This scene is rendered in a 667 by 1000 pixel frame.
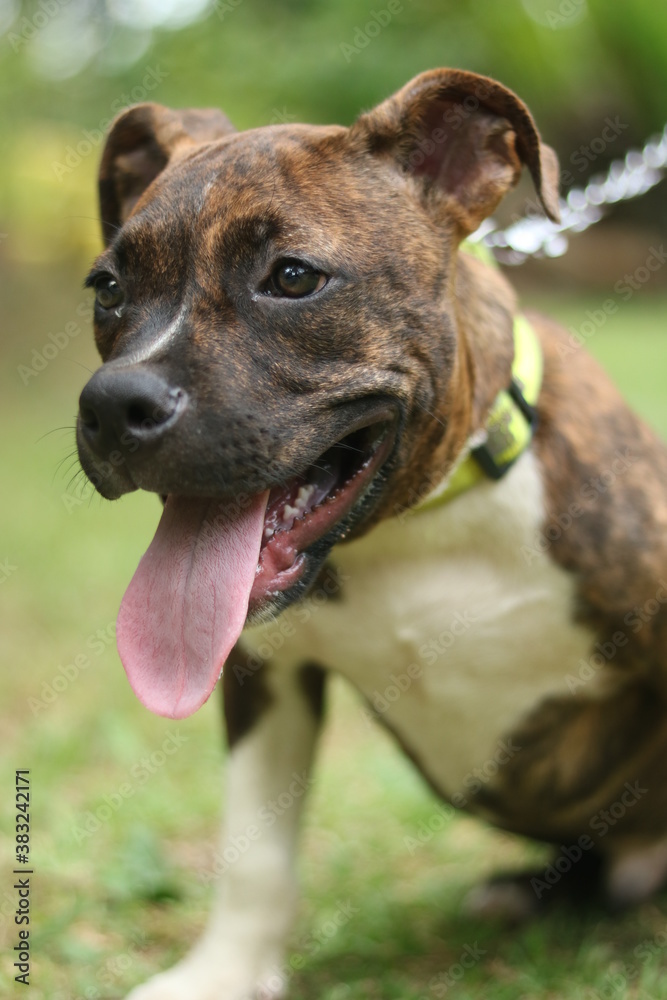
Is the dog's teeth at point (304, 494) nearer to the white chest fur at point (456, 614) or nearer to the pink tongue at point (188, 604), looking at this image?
the pink tongue at point (188, 604)

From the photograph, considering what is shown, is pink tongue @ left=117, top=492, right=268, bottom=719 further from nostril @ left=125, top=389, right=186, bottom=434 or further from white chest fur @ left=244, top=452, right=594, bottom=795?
white chest fur @ left=244, top=452, right=594, bottom=795

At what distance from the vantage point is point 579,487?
8.98 feet

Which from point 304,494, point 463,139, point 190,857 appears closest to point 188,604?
point 304,494

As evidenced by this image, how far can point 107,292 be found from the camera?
8.32 feet

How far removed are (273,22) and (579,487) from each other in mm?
16912

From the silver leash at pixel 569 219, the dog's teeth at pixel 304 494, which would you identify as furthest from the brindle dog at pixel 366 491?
the silver leash at pixel 569 219

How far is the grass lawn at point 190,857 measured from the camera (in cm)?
299

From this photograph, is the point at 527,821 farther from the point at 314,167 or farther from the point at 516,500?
the point at 314,167

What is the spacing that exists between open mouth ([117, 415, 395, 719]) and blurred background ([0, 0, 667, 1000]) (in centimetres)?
40

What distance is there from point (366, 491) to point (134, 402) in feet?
1.88

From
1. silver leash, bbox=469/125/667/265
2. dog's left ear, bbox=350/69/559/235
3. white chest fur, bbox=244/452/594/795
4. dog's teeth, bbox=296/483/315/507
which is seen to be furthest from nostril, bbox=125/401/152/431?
silver leash, bbox=469/125/667/265

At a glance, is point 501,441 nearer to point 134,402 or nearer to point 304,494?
point 304,494

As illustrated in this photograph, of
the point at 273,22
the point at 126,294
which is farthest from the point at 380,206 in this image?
the point at 273,22

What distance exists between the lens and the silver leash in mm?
3467
